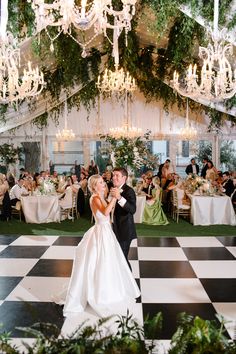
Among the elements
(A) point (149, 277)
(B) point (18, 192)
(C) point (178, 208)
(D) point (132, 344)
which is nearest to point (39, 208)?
(B) point (18, 192)

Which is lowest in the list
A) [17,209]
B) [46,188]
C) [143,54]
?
[17,209]

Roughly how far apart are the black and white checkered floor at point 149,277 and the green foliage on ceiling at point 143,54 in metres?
3.32

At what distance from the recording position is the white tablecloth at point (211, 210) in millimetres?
8234

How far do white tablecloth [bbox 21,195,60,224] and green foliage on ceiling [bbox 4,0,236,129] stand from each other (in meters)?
2.81

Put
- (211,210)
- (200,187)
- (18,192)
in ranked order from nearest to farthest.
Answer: (211,210) < (200,187) < (18,192)

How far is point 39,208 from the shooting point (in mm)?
8430

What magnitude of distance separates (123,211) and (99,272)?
29.7 inches

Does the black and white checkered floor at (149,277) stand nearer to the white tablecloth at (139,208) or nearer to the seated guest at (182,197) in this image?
the white tablecloth at (139,208)

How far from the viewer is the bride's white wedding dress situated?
3.82 metres

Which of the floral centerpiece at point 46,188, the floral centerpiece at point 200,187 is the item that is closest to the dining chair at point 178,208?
the floral centerpiece at point 200,187

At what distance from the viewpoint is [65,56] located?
29.1ft

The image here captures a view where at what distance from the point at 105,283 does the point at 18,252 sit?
2.62 metres

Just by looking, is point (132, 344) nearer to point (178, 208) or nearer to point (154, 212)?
point (154, 212)

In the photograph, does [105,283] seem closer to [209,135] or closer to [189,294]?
[189,294]
